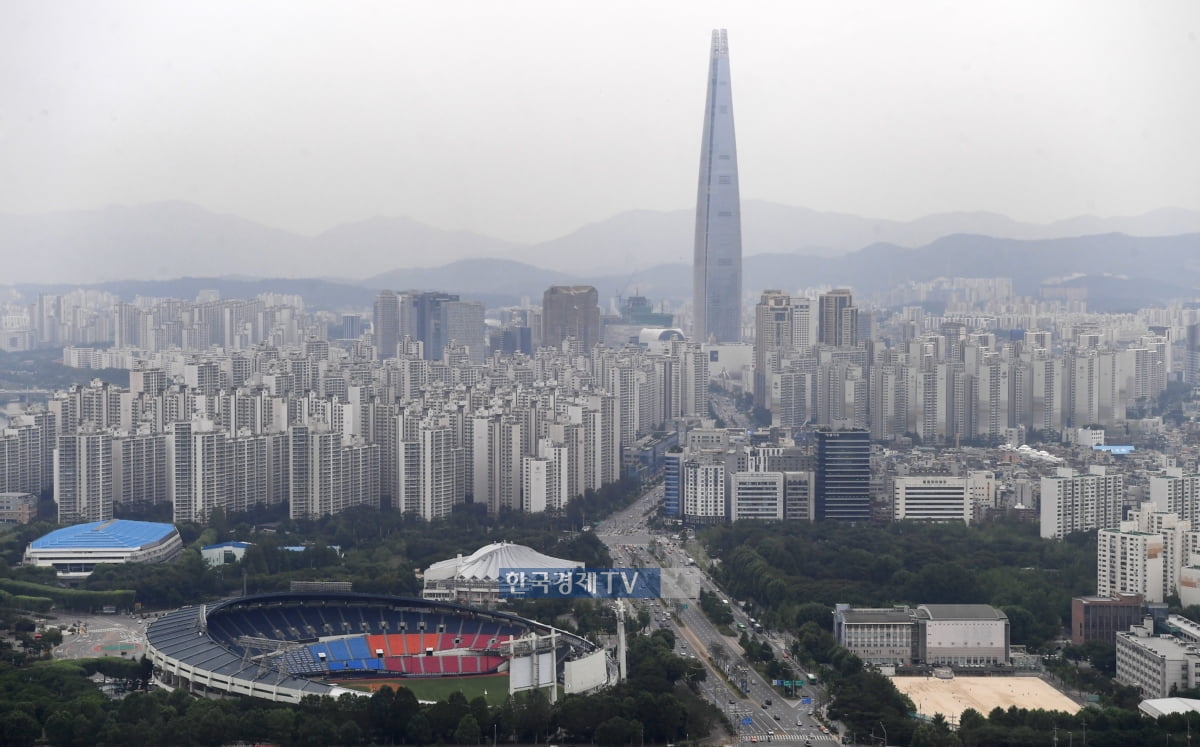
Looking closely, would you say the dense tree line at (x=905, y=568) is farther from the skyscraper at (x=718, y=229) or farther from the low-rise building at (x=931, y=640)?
the skyscraper at (x=718, y=229)

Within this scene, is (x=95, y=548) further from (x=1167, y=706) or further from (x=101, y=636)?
(x=1167, y=706)

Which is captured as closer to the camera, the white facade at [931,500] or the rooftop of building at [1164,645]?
the rooftop of building at [1164,645]

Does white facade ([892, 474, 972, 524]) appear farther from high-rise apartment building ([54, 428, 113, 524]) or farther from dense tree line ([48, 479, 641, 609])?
high-rise apartment building ([54, 428, 113, 524])

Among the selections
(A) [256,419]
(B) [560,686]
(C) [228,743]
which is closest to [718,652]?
(B) [560,686]

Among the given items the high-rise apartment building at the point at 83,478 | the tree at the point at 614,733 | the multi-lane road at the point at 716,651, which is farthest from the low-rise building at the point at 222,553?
the tree at the point at 614,733


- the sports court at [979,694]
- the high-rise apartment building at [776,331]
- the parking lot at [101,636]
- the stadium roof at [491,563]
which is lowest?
the sports court at [979,694]

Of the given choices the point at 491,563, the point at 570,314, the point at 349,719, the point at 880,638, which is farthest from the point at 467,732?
the point at 570,314

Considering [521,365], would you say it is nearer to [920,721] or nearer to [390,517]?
[390,517]
